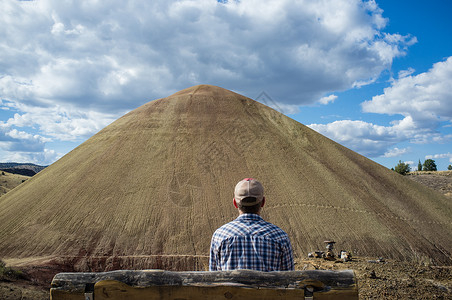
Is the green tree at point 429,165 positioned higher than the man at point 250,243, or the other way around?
the green tree at point 429,165

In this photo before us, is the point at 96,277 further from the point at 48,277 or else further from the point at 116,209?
the point at 116,209

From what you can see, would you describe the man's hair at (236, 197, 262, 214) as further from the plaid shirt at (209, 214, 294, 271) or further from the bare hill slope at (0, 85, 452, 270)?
the bare hill slope at (0, 85, 452, 270)

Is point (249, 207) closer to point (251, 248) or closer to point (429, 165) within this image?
point (251, 248)

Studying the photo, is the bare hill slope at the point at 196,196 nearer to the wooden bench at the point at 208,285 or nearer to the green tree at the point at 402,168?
the wooden bench at the point at 208,285

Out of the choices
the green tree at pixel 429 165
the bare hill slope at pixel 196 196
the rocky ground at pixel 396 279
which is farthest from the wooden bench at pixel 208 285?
the green tree at pixel 429 165

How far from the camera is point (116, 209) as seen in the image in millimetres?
14242

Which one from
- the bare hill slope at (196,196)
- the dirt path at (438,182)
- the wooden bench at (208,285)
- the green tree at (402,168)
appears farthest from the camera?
the green tree at (402,168)

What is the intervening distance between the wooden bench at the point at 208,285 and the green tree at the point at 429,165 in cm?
6663

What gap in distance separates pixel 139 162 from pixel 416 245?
12608mm

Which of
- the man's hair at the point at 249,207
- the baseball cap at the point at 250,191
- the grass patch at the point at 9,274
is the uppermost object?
the baseball cap at the point at 250,191

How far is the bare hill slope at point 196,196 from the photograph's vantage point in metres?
12.9

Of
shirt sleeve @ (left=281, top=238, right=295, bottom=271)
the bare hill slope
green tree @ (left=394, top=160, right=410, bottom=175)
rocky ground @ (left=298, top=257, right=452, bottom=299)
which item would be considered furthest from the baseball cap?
green tree @ (left=394, top=160, right=410, bottom=175)

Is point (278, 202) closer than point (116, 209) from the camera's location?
No

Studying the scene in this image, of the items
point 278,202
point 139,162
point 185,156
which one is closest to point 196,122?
point 185,156
